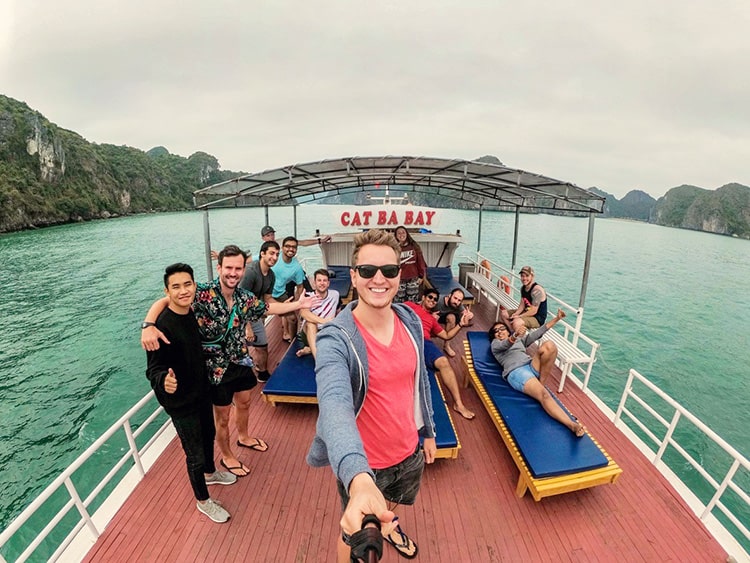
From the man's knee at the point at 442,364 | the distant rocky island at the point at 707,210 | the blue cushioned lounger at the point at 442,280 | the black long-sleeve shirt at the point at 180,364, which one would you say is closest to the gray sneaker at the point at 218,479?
the black long-sleeve shirt at the point at 180,364

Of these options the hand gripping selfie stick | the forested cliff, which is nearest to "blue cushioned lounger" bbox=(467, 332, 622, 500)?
the hand gripping selfie stick

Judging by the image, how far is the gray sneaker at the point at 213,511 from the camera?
2855 mm

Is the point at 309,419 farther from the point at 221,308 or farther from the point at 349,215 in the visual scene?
the point at 349,215

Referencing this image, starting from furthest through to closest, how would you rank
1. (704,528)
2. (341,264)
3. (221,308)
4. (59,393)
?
(341,264) → (59,393) → (704,528) → (221,308)

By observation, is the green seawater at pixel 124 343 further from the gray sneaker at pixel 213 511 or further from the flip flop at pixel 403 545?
the flip flop at pixel 403 545

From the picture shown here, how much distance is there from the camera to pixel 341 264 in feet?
39.2

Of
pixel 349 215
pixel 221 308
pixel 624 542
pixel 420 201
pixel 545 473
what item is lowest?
pixel 624 542

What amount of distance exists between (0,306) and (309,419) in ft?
69.6

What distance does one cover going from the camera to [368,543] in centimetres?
94

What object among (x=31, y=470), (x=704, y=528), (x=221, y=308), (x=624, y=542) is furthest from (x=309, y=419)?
(x=31, y=470)

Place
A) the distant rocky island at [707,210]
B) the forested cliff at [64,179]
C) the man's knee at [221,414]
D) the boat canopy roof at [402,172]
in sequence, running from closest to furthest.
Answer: the man's knee at [221,414] < the boat canopy roof at [402,172] < the forested cliff at [64,179] < the distant rocky island at [707,210]

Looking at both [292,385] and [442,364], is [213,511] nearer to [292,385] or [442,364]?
[292,385]

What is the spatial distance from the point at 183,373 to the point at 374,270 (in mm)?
1766

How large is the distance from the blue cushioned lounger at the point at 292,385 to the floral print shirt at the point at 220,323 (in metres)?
1.43
